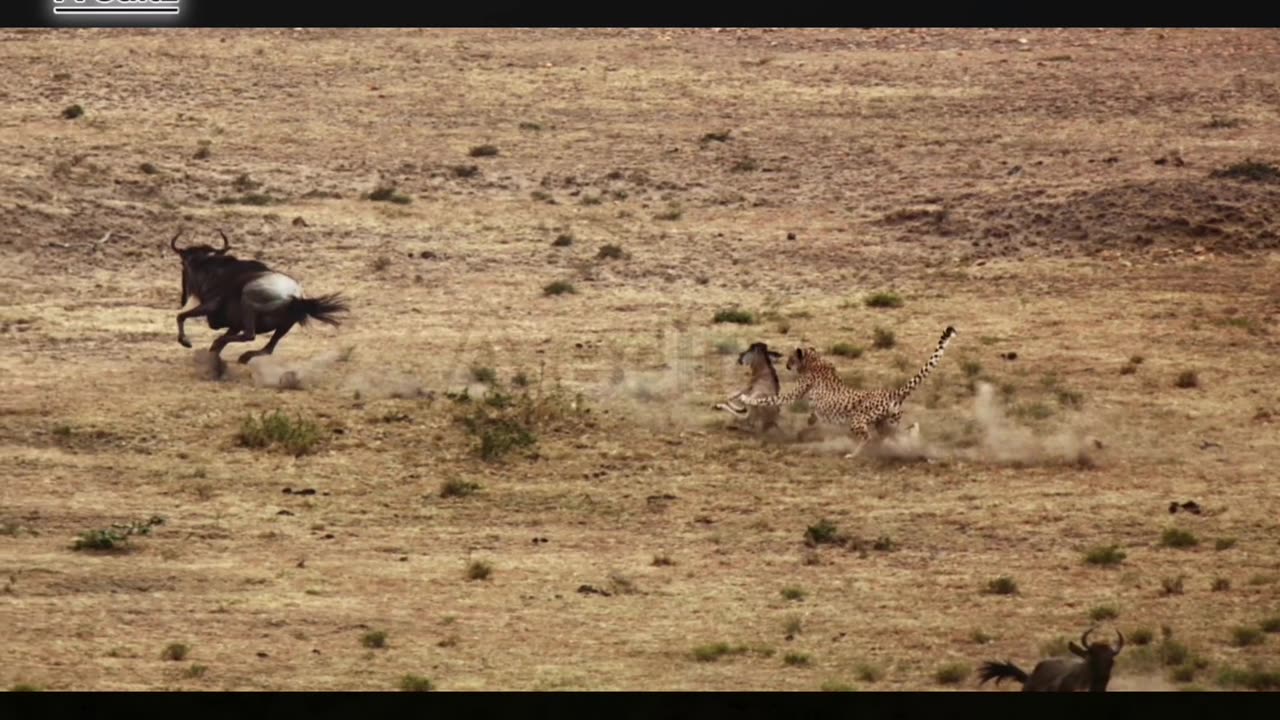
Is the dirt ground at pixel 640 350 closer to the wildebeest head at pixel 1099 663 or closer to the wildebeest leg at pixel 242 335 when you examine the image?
the wildebeest leg at pixel 242 335

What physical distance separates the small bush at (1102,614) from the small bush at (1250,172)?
37.8 feet

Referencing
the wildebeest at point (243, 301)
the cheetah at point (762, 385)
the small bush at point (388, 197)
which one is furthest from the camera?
the small bush at point (388, 197)

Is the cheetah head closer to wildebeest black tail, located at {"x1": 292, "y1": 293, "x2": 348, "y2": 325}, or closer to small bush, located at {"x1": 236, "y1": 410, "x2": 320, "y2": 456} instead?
small bush, located at {"x1": 236, "y1": 410, "x2": 320, "y2": 456}

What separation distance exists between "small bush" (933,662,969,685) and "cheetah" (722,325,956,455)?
15.0 ft

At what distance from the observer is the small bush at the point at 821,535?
18141 millimetres

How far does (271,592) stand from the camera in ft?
55.4

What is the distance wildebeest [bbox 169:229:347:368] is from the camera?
21.5 meters

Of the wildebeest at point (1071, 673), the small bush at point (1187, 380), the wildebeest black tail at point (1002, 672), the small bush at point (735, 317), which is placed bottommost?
the small bush at point (735, 317)

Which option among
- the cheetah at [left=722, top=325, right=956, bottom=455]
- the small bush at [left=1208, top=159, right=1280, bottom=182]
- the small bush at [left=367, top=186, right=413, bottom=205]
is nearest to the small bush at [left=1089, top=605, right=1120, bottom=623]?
the cheetah at [left=722, top=325, right=956, bottom=455]

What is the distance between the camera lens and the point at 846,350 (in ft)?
74.4

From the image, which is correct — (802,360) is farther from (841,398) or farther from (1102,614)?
(1102,614)

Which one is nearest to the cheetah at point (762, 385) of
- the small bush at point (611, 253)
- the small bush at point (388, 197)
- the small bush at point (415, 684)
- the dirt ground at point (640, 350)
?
the dirt ground at point (640, 350)

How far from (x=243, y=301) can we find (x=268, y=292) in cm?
20

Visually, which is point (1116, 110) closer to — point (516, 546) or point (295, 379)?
point (295, 379)
